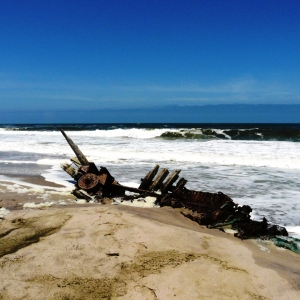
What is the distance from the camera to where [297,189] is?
7.69m

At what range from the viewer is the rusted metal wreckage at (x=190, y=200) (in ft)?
14.5

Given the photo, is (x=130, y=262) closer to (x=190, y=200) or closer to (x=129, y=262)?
(x=129, y=262)

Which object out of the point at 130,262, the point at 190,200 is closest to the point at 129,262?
the point at 130,262

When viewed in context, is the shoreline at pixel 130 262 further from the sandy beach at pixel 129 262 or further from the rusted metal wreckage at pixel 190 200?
the rusted metal wreckage at pixel 190 200

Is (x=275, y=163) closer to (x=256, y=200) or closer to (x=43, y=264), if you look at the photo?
(x=256, y=200)

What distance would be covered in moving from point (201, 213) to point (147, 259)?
232 cm

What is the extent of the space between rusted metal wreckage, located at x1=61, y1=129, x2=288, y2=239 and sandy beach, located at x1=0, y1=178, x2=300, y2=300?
327 millimetres

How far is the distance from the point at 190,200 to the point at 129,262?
116 inches

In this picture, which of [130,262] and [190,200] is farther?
[190,200]

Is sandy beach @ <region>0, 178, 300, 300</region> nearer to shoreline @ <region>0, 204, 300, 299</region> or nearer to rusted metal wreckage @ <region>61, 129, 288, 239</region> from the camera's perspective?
shoreline @ <region>0, 204, 300, 299</region>

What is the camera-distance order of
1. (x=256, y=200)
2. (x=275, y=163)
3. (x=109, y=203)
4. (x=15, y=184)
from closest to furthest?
(x=109, y=203) → (x=256, y=200) → (x=15, y=184) → (x=275, y=163)

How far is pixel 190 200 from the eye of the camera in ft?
19.3

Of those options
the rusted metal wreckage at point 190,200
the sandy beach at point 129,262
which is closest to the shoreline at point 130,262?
the sandy beach at point 129,262

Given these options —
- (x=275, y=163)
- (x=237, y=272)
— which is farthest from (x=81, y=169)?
(x=275, y=163)
